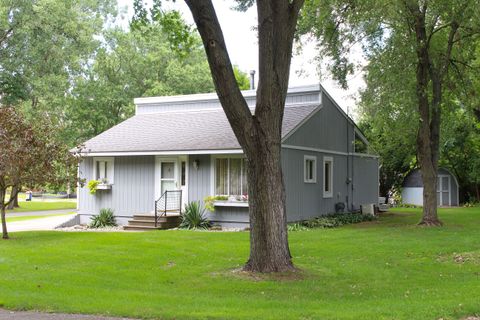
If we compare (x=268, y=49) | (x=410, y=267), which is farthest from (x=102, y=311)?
(x=410, y=267)

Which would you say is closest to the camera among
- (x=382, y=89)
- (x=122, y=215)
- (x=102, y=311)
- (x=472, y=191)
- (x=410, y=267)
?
(x=102, y=311)

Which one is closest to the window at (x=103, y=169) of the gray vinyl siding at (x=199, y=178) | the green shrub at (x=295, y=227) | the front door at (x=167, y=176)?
the front door at (x=167, y=176)

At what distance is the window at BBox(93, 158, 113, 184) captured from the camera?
71.1ft

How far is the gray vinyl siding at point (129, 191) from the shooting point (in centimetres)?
2078

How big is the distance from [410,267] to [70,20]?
31411 millimetres

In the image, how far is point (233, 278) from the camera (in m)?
9.40

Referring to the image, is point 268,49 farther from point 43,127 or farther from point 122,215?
point 122,215

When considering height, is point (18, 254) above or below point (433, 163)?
below

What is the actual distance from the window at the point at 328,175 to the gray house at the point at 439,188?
511 inches

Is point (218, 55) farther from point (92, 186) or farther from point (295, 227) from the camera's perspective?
point (92, 186)

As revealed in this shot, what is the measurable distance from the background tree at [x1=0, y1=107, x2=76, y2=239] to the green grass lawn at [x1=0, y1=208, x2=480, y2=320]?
5.84 feet

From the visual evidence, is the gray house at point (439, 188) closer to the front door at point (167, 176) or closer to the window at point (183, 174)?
the window at point (183, 174)

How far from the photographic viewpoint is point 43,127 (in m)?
15.9

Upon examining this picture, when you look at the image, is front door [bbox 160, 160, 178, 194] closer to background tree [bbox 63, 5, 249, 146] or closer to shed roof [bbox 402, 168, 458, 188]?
background tree [bbox 63, 5, 249, 146]
